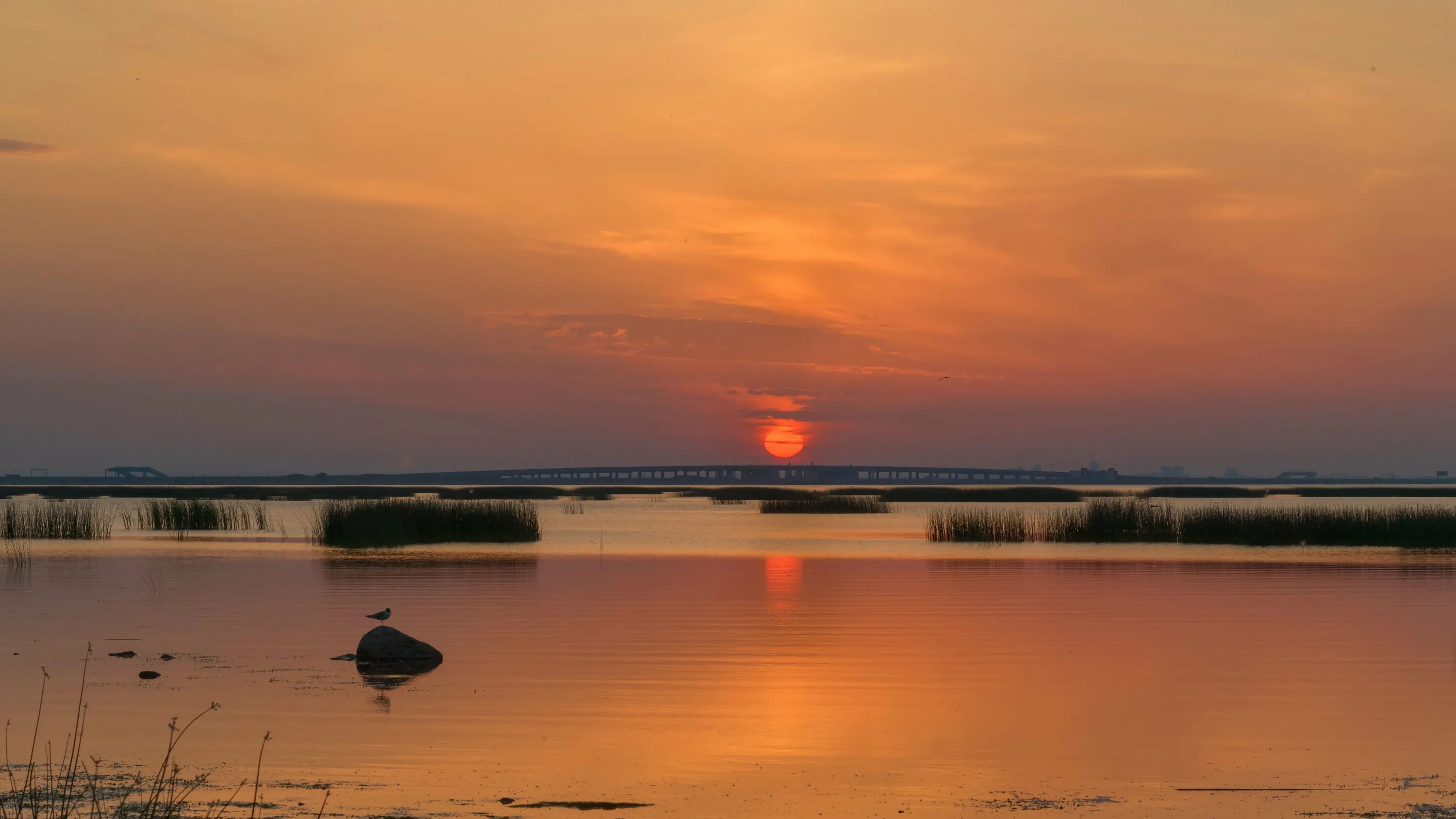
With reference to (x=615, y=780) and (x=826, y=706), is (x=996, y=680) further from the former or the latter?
(x=615, y=780)

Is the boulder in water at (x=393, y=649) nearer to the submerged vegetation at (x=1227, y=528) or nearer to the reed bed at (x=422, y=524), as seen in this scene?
the reed bed at (x=422, y=524)

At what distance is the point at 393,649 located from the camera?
16641 mm

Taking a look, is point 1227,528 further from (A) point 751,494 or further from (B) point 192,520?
(A) point 751,494

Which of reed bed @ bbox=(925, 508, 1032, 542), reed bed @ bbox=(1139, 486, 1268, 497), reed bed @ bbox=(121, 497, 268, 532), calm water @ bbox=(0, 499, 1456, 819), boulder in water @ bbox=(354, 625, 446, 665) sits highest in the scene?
reed bed @ bbox=(1139, 486, 1268, 497)

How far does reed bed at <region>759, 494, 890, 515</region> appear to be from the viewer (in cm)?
8444

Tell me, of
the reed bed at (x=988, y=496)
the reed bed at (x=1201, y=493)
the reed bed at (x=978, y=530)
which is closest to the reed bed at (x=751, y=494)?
the reed bed at (x=988, y=496)

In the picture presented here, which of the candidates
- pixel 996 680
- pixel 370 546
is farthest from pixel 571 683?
pixel 370 546

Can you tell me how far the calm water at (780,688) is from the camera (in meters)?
10.5

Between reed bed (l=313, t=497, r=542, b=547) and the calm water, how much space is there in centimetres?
1200

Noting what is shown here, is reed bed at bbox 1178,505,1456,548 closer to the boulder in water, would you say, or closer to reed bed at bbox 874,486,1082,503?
the boulder in water

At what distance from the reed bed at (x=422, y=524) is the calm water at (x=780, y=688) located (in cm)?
1200

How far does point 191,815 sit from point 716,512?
77.4 meters

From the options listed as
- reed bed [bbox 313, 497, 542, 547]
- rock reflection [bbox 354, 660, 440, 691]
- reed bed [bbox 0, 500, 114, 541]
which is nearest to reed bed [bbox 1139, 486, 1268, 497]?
reed bed [bbox 313, 497, 542, 547]

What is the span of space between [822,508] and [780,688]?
238 ft
